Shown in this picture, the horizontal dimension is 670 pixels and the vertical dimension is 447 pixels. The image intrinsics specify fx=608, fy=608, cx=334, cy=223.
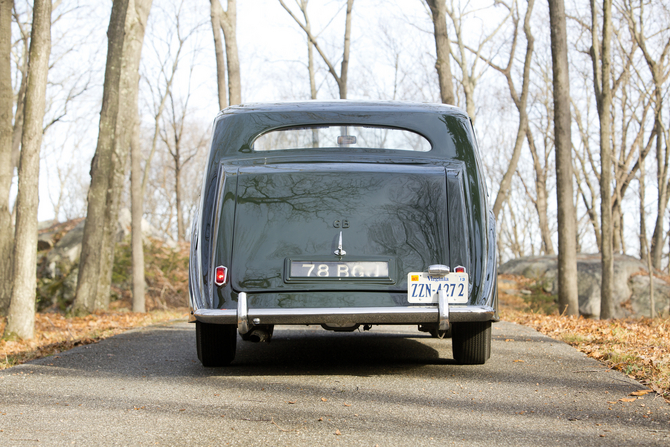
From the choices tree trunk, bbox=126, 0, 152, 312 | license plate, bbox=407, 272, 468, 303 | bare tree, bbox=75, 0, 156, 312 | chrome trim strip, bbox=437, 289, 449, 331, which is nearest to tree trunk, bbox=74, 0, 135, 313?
bare tree, bbox=75, 0, 156, 312

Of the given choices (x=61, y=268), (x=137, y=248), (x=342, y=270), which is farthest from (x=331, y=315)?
(x=61, y=268)

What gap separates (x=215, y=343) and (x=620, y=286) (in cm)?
1638

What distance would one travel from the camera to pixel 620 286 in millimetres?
18312

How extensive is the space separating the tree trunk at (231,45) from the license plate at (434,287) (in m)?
12.6

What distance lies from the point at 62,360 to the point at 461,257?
3.83m

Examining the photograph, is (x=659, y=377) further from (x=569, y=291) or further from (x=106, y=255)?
(x=106, y=255)

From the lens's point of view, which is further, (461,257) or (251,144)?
(251,144)

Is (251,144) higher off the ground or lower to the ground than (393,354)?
higher

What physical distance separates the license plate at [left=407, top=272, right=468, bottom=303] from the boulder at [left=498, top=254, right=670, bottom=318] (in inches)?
582

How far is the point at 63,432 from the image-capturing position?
3.21 meters

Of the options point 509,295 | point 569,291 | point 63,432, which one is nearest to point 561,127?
point 569,291

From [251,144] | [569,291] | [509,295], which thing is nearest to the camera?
[251,144]

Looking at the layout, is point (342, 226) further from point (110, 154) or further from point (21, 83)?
point (21, 83)

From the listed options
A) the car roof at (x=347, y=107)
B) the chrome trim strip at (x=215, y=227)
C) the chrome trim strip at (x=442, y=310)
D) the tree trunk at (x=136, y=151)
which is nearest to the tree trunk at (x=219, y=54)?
the tree trunk at (x=136, y=151)
